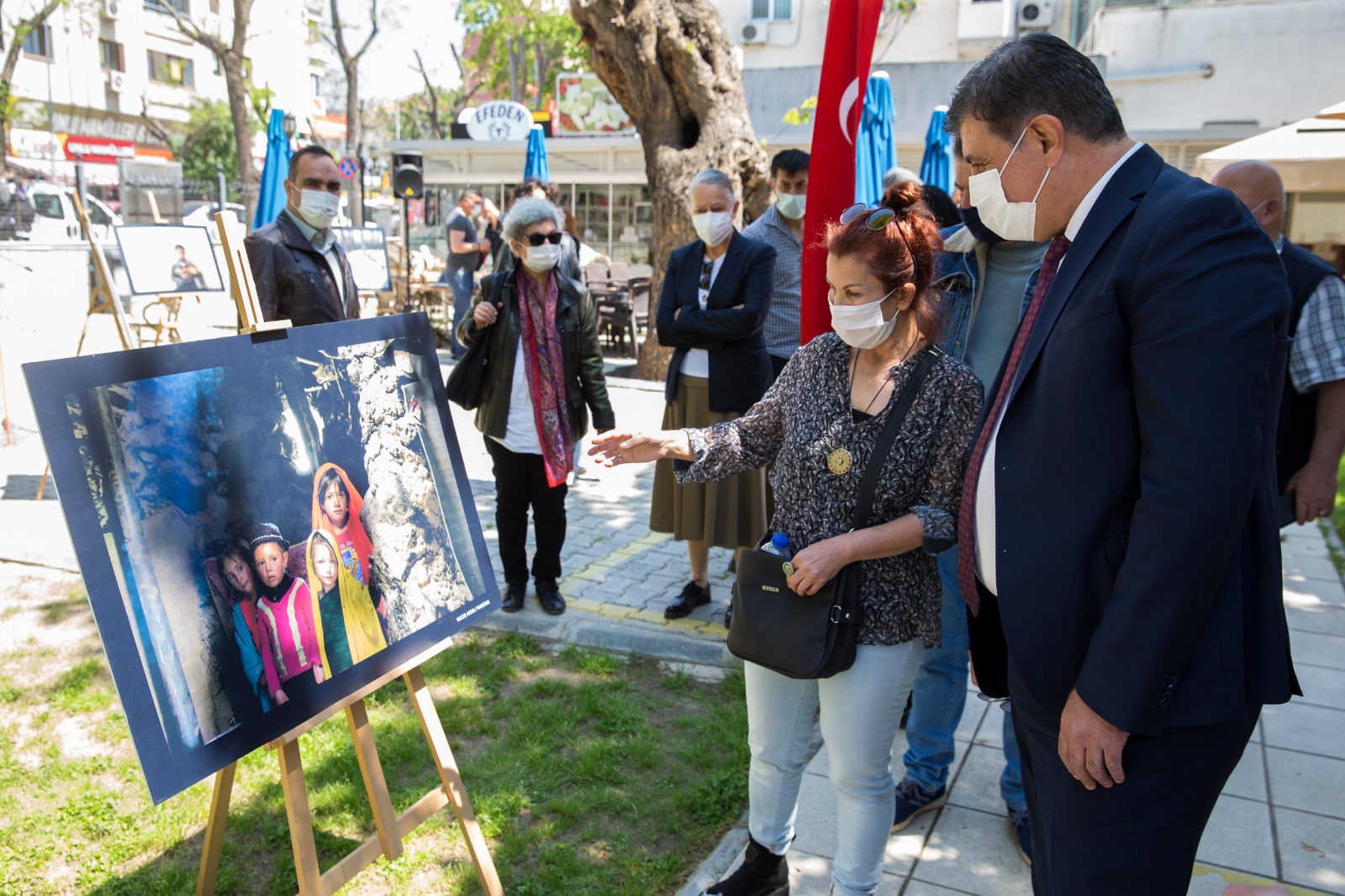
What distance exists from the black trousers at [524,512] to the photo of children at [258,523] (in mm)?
1909

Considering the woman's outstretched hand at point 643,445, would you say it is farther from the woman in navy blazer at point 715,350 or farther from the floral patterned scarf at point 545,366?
the floral patterned scarf at point 545,366

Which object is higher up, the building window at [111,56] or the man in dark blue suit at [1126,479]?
the building window at [111,56]

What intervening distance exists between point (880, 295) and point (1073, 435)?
0.77 m

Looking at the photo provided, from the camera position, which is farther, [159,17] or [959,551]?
[159,17]

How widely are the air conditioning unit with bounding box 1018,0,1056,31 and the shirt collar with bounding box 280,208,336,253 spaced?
25.8 meters

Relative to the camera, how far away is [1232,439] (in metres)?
1.45

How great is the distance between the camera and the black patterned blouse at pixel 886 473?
225cm

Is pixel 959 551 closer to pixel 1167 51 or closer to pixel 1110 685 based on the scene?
pixel 1110 685

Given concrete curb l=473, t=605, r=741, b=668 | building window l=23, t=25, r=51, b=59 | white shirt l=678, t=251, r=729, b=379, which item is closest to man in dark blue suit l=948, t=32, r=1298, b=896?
concrete curb l=473, t=605, r=741, b=668

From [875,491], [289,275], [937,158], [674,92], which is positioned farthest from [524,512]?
[674,92]

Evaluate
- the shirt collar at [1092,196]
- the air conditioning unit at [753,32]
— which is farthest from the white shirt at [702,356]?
the air conditioning unit at [753,32]

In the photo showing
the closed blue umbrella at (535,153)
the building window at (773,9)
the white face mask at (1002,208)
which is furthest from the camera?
the building window at (773,9)

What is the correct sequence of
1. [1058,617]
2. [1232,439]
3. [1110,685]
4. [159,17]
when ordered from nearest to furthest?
[1232,439] → [1110,685] → [1058,617] → [159,17]

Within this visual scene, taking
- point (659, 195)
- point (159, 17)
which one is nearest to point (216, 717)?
point (659, 195)
